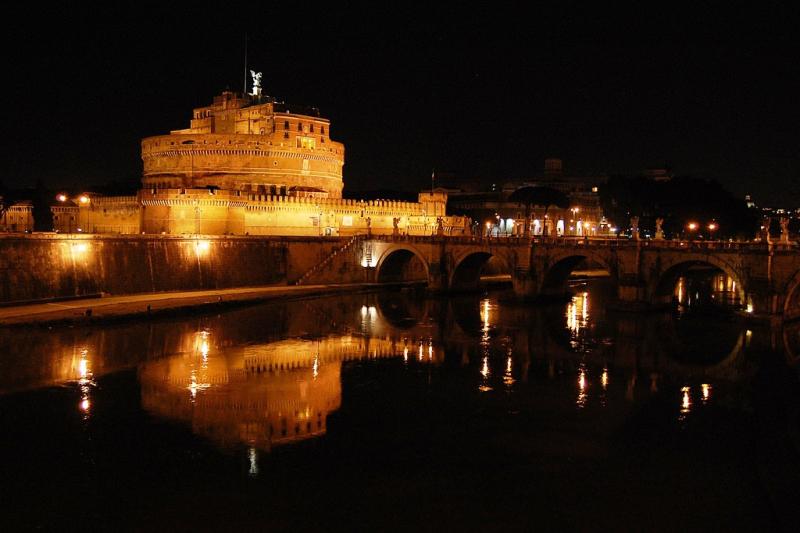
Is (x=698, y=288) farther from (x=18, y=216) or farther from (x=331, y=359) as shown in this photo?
(x=18, y=216)

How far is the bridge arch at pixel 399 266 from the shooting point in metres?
56.5

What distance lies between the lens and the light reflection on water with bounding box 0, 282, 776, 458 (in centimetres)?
2305

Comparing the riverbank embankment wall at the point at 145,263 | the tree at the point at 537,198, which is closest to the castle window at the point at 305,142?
the riverbank embankment wall at the point at 145,263

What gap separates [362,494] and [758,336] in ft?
82.8

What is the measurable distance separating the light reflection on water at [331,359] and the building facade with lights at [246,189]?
1724cm

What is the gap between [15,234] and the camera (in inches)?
1591

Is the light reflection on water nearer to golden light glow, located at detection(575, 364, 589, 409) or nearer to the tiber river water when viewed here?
golden light glow, located at detection(575, 364, 589, 409)

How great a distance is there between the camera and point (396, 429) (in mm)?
20859

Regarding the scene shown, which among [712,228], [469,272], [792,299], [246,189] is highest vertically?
[246,189]

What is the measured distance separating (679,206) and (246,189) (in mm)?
42770

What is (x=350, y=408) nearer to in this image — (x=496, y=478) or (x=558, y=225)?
(x=496, y=478)

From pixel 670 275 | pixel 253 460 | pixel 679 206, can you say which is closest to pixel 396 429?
pixel 253 460

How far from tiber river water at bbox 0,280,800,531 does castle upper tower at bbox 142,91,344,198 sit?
31.2m

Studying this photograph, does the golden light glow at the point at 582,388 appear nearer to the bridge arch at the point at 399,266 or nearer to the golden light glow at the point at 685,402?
the golden light glow at the point at 685,402
